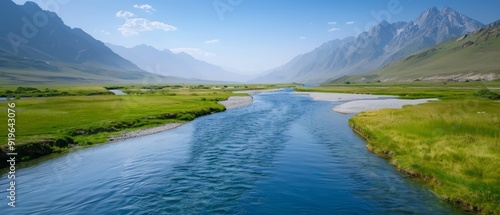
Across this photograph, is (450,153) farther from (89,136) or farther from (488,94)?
(488,94)

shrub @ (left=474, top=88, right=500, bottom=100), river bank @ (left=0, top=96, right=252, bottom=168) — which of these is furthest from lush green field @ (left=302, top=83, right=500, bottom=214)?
shrub @ (left=474, top=88, right=500, bottom=100)

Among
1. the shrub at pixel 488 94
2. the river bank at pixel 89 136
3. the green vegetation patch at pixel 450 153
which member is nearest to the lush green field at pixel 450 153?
the green vegetation patch at pixel 450 153

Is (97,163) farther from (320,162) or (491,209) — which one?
(491,209)

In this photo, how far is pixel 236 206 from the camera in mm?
20266

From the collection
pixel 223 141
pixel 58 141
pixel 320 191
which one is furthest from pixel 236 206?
pixel 58 141

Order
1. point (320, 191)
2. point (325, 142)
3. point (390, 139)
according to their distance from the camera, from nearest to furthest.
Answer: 1. point (320, 191)
2. point (390, 139)
3. point (325, 142)

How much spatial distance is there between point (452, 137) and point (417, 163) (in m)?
7.31

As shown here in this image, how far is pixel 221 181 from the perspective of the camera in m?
25.0

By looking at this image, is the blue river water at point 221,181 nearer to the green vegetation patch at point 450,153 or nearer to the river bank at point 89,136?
the green vegetation patch at point 450,153

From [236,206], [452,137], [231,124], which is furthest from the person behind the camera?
[231,124]

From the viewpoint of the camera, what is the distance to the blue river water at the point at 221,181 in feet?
65.5

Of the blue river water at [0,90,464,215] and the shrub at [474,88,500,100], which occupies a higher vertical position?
the shrub at [474,88,500,100]

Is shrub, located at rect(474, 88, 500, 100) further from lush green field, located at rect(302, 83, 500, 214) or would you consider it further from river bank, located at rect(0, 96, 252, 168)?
river bank, located at rect(0, 96, 252, 168)

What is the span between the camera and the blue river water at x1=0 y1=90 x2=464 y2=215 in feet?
65.5
